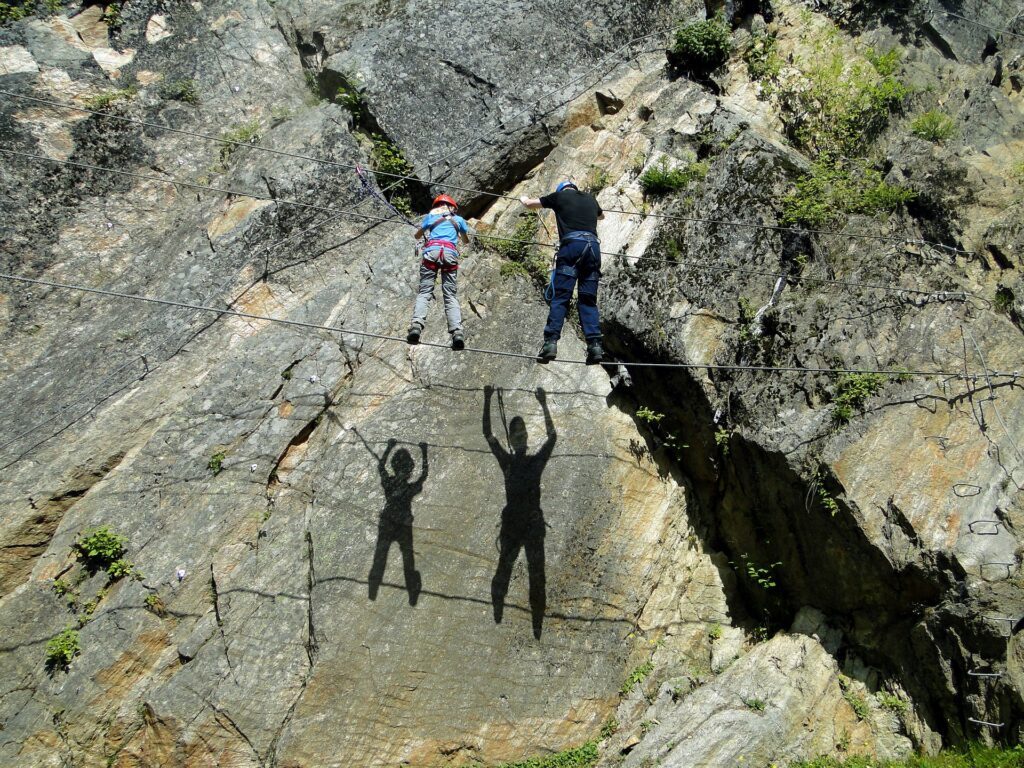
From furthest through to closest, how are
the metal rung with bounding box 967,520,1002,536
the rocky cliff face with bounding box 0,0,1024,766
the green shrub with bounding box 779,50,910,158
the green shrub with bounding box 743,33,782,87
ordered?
the green shrub with bounding box 743,33,782,87
the green shrub with bounding box 779,50,910,158
the rocky cliff face with bounding box 0,0,1024,766
the metal rung with bounding box 967,520,1002,536

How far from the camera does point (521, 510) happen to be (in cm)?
885

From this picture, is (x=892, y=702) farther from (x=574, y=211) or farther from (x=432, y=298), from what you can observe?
(x=432, y=298)

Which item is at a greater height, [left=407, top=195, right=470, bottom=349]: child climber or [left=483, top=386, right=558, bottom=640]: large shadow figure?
[left=407, top=195, right=470, bottom=349]: child climber

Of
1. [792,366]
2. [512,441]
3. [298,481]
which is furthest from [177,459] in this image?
[792,366]

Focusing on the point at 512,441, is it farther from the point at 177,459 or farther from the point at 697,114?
the point at 697,114

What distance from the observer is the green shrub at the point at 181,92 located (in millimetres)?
12453

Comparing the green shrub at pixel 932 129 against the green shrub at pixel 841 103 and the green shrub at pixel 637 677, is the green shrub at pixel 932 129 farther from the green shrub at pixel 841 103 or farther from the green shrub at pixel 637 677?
the green shrub at pixel 637 677

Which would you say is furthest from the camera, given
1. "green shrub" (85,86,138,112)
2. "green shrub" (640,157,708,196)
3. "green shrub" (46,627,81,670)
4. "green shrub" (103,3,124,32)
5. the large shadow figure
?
"green shrub" (103,3,124,32)

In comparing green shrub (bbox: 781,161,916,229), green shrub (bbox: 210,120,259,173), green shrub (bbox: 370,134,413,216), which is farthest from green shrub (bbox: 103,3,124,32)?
green shrub (bbox: 781,161,916,229)

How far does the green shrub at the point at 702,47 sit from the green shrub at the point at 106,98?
8.98 m

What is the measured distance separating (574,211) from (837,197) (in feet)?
12.6

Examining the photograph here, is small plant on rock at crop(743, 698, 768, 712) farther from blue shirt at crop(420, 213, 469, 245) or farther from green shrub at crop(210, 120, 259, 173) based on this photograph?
green shrub at crop(210, 120, 259, 173)

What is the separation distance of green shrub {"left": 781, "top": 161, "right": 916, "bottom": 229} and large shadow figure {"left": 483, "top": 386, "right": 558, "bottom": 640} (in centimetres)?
396

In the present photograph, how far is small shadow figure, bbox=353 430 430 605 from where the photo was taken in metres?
8.48
